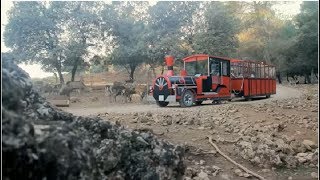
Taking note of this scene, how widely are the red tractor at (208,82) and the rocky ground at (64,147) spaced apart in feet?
41.0

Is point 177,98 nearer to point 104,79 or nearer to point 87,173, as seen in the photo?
point 87,173

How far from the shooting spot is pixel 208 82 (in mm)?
16422

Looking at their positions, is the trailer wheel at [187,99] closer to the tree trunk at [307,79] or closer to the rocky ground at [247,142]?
the rocky ground at [247,142]

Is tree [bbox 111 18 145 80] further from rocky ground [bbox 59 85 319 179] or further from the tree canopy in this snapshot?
rocky ground [bbox 59 85 319 179]

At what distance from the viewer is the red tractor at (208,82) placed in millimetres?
15328

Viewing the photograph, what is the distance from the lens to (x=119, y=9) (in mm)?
32375

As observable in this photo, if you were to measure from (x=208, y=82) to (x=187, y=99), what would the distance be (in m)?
1.55

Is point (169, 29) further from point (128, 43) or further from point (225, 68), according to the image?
point (225, 68)

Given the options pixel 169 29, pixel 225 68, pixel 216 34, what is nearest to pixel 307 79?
pixel 216 34

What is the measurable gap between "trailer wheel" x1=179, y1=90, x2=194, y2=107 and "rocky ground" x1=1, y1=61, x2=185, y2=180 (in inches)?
497

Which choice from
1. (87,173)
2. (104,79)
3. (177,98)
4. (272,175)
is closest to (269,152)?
(272,175)

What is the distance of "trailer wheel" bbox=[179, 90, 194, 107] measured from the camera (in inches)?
599

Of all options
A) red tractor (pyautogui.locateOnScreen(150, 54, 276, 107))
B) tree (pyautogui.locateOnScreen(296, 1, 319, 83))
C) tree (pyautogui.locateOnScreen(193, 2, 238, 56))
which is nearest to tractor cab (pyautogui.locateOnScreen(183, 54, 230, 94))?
red tractor (pyautogui.locateOnScreen(150, 54, 276, 107))

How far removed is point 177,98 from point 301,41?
22643 mm
